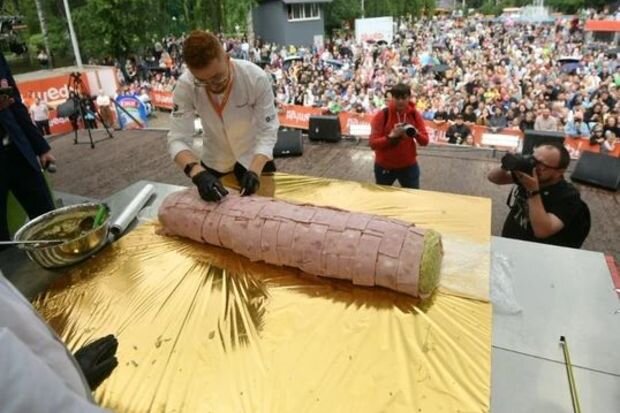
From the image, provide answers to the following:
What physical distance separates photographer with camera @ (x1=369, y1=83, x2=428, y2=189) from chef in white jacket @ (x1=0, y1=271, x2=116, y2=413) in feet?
9.27

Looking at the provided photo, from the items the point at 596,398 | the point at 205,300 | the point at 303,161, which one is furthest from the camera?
the point at 303,161

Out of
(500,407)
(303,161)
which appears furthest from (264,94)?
(303,161)

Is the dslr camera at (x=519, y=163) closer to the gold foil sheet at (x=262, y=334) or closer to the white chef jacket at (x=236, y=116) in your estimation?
the gold foil sheet at (x=262, y=334)

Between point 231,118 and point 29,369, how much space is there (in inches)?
69.5

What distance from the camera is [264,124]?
7.24 feet

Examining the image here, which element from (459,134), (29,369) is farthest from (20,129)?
(459,134)

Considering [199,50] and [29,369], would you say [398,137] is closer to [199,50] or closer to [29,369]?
[199,50]

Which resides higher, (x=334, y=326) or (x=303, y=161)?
(x=334, y=326)

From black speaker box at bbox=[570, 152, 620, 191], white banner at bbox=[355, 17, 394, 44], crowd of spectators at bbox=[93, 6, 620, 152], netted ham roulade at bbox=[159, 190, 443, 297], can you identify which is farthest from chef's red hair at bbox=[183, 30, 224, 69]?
white banner at bbox=[355, 17, 394, 44]

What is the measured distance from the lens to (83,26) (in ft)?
57.5

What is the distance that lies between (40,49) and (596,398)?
22.7 metres

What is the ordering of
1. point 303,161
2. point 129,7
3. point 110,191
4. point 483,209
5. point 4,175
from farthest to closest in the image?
point 129,7, point 303,161, point 110,191, point 4,175, point 483,209

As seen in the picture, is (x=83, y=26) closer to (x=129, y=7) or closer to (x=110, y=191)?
(x=129, y=7)

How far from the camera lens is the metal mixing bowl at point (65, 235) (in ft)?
5.26
